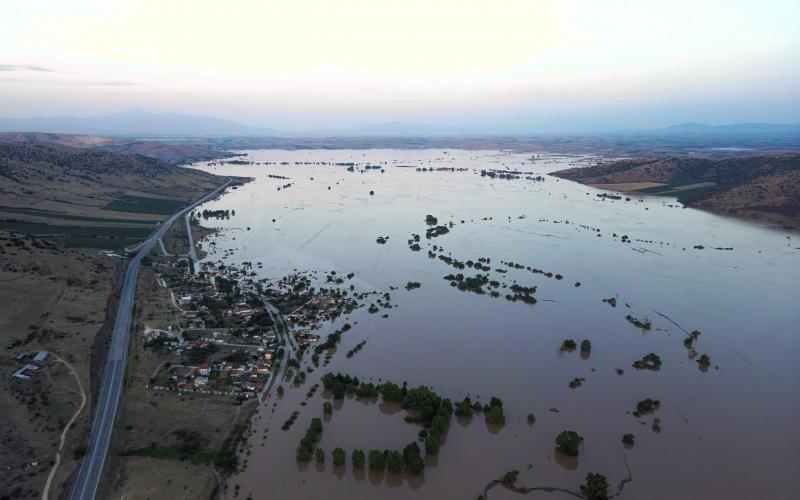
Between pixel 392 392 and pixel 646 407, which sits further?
pixel 392 392

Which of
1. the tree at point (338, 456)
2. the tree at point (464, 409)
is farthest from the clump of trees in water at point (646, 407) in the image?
the tree at point (338, 456)

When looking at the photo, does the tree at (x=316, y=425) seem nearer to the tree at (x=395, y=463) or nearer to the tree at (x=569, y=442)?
the tree at (x=395, y=463)

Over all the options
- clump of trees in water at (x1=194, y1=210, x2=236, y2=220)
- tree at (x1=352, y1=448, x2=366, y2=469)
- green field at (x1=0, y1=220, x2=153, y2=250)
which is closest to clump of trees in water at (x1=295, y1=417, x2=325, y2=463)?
tree at (x1=352, y1=448, x2=366, y2=469)

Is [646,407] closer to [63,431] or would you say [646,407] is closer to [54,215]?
[63,431]

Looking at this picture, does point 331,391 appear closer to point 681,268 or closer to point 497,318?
point 497,318

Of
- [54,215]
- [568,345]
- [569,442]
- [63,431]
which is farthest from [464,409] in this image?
[54,215]

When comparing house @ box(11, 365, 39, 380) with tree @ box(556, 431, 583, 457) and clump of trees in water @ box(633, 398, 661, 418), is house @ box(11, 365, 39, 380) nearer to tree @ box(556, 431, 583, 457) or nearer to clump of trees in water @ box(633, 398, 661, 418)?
tree @ box(556, 431, 583, 457)
